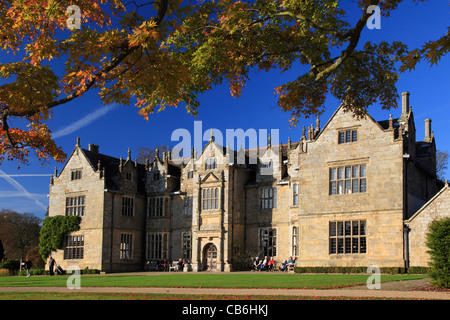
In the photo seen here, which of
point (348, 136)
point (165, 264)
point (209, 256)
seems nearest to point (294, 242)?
point (209, 256)

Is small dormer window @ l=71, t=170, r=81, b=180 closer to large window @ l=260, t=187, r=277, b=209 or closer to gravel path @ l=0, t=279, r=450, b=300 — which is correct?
large window @ l=260, t=187, r=277, b=209

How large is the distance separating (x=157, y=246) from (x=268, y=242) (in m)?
11.2

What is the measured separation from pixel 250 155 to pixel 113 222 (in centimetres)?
1309

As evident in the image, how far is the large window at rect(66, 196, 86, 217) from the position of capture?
4547 centimetres

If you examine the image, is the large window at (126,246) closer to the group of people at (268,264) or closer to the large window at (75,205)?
the large window at (75,205)

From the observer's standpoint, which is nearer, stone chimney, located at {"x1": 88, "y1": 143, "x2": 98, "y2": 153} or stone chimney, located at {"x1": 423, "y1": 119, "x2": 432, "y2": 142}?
stone chimney, located at {"x1": 423, "y1": 119, "x2": 432, "y2": 142}

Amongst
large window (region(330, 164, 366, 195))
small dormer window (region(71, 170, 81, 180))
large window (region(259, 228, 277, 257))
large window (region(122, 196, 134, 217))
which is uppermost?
small dormer window (region(71, 170, 81, 180))

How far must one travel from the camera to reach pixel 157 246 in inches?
1821

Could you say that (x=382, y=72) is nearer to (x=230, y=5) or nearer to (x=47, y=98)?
(x=230, y=5)

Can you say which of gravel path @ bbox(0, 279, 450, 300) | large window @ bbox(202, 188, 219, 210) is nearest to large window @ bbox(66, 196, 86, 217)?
large window @ bbox(202, 188, 219, 210)

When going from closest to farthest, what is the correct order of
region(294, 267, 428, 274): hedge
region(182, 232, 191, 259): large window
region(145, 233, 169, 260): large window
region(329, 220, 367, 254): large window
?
region(294, 267, 428, 274): hedge → region(329, 220, 367, 254): large window → region(182, 232, 191, 259): large window → region(145, 233, 169, 260): large window

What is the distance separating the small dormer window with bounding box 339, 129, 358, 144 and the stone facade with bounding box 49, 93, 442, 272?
65 millimetres

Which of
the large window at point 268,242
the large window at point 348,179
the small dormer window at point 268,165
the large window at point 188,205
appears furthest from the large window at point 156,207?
the large window at point 348,179

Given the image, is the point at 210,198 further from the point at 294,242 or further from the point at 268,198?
the point at 294,242
